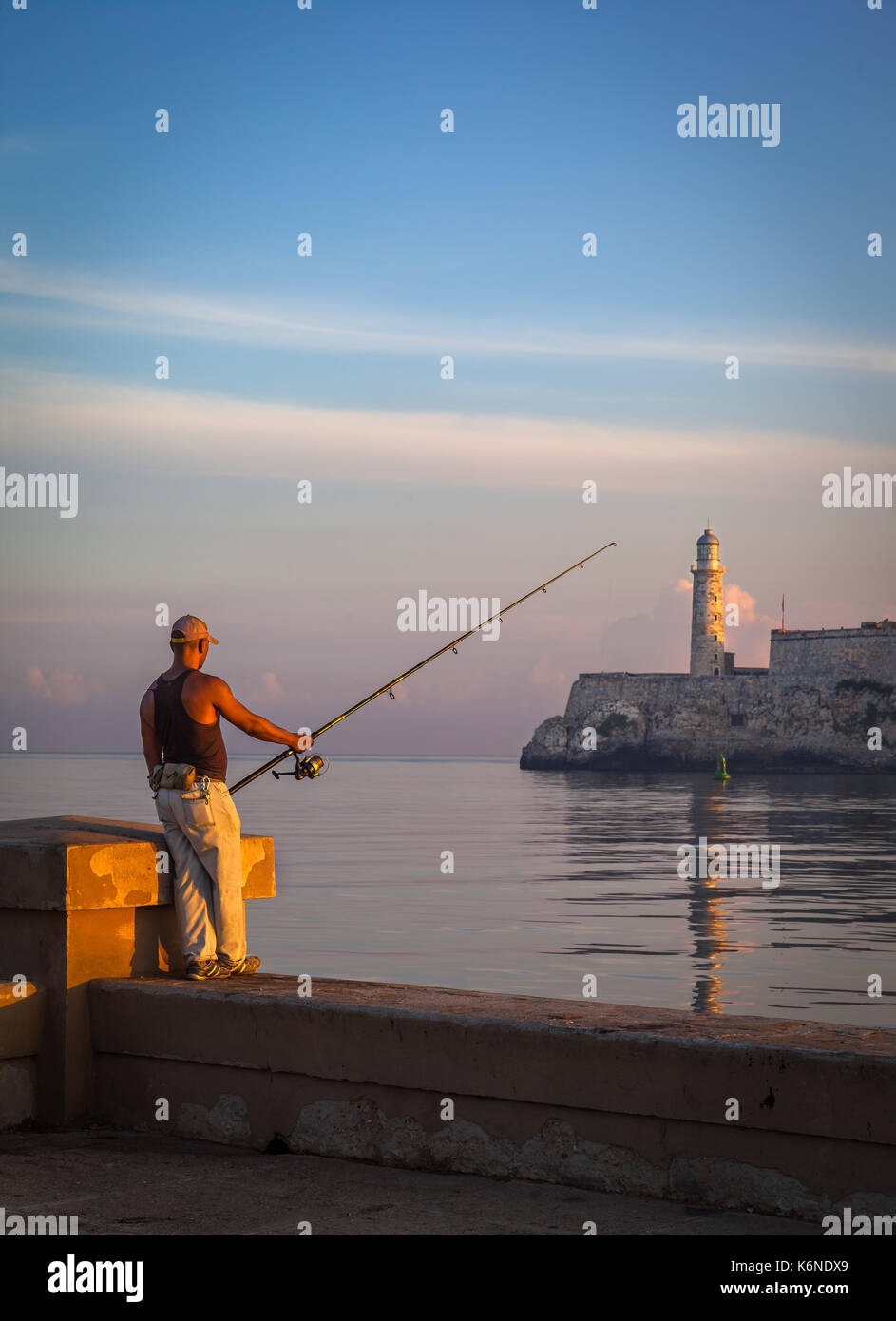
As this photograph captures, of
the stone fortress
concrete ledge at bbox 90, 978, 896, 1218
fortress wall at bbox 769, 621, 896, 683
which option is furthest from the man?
fortress wall at bbox 769, 621, 896, 683

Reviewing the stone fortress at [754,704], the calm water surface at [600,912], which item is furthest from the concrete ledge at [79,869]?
the stone fortress at [754,704]

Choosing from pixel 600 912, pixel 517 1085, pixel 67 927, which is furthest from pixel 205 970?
pixel 600 912

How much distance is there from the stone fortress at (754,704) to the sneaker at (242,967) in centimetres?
10152

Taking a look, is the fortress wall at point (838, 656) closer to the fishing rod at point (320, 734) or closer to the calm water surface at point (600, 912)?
the calm water surface at point (600, 912)

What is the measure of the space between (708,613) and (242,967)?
105776mm

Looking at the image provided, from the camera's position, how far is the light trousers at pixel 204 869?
5.63 m

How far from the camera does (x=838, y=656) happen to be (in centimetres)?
10800

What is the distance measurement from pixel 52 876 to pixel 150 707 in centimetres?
82

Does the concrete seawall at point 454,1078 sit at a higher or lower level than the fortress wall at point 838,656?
lower

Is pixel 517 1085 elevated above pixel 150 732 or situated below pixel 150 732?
below

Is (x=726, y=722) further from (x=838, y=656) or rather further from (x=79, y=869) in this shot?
(x=79, y=869)

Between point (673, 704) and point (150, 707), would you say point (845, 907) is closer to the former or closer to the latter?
point (150, 707)

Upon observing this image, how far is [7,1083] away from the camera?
5281 millimetres

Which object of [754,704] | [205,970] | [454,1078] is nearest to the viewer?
[454,1078]
